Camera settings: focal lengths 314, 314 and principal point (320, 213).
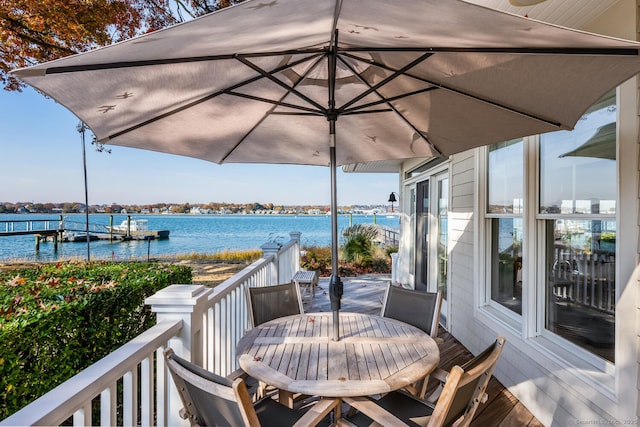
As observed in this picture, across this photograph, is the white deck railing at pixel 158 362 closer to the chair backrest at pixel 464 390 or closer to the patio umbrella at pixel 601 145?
the chair backrest at pixel 464 390

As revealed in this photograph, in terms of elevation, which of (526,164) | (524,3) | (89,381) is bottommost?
(89,381)

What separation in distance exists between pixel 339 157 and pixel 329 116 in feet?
3.96

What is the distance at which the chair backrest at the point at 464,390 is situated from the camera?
115 centimetres

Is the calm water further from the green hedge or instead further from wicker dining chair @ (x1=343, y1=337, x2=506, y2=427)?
wicker dining chair @ (x1=343, y1=337, x2=506, y2=427)

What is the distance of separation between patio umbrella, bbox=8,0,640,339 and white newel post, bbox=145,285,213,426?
781mm

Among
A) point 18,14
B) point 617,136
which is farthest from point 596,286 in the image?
point 18,14

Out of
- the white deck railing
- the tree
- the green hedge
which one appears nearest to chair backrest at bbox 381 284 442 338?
the white deck railing

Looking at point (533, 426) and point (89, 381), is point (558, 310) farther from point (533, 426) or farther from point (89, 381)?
point (89, 381)

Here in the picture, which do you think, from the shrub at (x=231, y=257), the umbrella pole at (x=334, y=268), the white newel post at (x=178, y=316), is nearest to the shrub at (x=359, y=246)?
the shrub at (x=231, y=257)

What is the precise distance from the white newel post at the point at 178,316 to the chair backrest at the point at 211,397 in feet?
1.18

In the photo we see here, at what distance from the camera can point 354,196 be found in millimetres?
39094

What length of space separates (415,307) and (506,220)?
1.42 m

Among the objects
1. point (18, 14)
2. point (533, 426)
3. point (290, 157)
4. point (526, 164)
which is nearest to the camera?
point (533, 426)

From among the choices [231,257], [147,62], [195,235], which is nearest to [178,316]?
[147,62]
